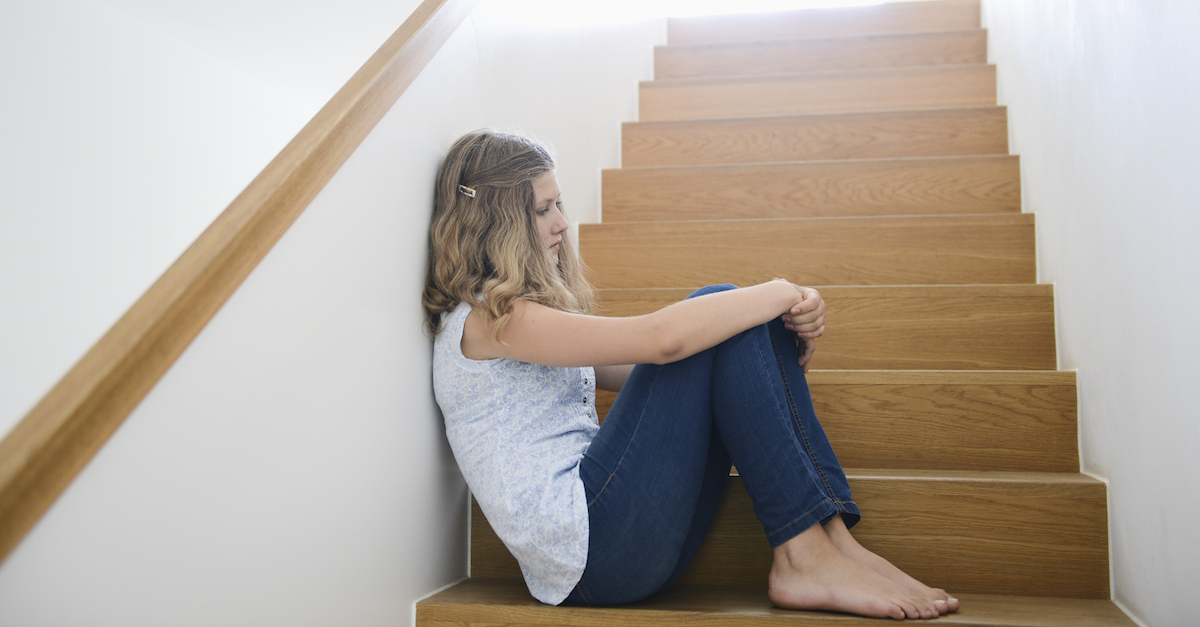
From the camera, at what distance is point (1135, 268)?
979 millimetres

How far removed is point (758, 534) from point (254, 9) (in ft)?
5.00

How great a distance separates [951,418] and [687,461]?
0.52 metres

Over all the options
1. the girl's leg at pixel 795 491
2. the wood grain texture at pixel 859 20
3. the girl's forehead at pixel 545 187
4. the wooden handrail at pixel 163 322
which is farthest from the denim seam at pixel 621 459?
the wood grain texture at pixel 859 20

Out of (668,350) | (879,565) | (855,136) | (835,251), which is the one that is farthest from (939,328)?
(855,136)

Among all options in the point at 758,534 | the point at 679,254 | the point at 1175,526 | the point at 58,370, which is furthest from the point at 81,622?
the point at 679,254

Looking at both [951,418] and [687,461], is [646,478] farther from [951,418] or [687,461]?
[951,418]

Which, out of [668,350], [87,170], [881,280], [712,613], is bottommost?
[712,613]

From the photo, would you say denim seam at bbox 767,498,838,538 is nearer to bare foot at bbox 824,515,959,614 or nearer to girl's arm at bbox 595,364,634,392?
bare foot at bbox 824,515,959,614

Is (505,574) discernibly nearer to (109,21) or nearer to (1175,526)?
(1175,526)

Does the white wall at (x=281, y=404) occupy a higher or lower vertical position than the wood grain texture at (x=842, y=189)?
lower

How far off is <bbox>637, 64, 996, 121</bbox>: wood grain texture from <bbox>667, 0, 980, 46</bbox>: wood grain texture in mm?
443

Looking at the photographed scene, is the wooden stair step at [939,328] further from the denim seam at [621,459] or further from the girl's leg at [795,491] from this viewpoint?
the denim seam at [621,459]

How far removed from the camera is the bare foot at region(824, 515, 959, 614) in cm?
96

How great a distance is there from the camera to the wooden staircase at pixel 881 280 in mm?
1074
